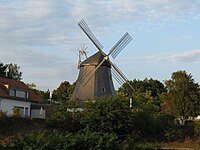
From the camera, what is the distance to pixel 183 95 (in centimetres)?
6388

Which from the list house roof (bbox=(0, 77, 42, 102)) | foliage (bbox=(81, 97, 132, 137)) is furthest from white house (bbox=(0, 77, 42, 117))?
foliage (bbox=(81, 97, 132, 137))

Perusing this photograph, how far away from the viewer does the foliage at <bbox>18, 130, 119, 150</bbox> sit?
2902 cm

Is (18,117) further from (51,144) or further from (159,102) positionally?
(159,102)

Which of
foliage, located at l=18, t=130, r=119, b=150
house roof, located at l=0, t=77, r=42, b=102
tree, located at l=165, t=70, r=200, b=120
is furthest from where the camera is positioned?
tree, located at l=165, t=70, r=200, b=120

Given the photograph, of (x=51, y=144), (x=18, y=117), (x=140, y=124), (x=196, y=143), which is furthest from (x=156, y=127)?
(x=51, y=144)

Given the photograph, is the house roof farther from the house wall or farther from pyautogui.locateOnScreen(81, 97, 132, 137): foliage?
pyautogui.locateOnScreen(81, 97, 132, 137): foliage

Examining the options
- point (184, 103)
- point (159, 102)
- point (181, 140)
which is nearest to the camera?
point (181, 140)

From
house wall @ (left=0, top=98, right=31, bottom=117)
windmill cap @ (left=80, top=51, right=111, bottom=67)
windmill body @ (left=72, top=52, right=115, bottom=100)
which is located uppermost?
windmill cap @ (left=80, top=51, right=111, bottom=67)

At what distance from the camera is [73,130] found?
132 ft

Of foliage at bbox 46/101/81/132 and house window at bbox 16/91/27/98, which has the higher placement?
house window at bbox 16/91/27/98

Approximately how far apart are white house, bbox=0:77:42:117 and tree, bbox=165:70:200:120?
18.9 metres

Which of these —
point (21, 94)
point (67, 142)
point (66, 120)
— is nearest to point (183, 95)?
point (21, 94)

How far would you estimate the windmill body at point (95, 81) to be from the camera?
2621 inches

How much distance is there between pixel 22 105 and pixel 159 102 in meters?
34.4
